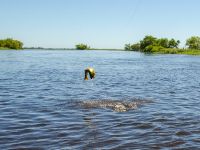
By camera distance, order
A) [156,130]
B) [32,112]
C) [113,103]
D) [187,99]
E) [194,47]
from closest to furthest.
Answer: [156,130] → [32,112] → [113,103] → [187,99] → [194,47]

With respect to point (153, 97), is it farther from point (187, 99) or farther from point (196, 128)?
point (196, 128)

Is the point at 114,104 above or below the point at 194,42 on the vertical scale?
below

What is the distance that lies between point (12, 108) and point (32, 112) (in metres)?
1.55

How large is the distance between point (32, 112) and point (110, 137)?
5361 millimetres

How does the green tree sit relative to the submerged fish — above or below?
above

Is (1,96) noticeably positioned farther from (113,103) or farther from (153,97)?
(153,97)

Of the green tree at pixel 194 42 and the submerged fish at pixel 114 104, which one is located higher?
the green tree at pixel 194 42

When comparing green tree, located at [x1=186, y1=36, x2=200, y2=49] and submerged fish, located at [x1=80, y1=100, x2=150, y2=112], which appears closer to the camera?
submerged fish, located at [x1=80, y1=100, x2=150, y2=112]

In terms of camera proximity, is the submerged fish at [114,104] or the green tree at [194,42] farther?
the green tree at [194,42]

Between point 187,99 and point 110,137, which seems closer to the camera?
point 110,137

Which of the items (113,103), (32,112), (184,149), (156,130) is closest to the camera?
(184,149)

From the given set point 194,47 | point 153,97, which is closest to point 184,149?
point 153,97

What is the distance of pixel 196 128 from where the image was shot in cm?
1285

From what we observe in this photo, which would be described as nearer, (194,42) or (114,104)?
(114,104)
